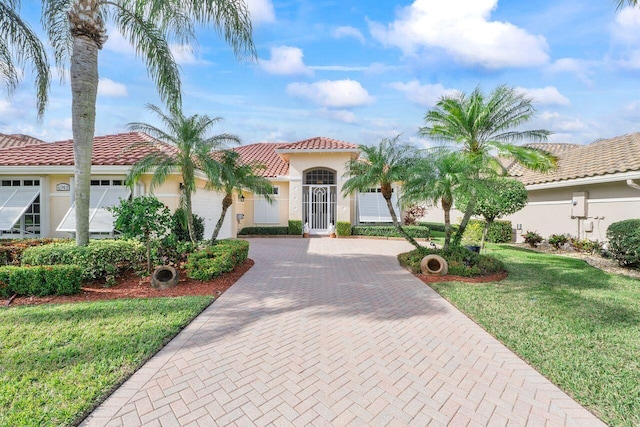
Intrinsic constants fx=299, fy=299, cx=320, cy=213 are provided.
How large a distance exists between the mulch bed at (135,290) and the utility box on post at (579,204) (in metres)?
15.8

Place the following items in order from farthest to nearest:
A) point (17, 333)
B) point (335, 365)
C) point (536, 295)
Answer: point (536, 295), point (17, 333), point (335, 365)

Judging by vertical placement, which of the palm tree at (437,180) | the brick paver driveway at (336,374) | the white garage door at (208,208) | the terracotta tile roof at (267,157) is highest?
the terracotta tile roof at (267,157)

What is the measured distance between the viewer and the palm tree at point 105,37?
8.60 meters

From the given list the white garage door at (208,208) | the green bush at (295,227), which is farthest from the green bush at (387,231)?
the white garage door at (208,208)

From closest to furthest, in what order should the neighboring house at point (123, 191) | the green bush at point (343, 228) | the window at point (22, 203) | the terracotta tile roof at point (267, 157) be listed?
the neighboring house at point (123, 191) < the window at point (22, 203) < the green bush at point (343, 228) < the terracotta tile roof at point (267, 157)

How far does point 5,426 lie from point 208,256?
631 cm

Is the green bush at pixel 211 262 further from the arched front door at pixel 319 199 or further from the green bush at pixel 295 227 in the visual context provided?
the arched front door at pixel 319 199

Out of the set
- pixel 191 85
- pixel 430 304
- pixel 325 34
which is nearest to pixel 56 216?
pixel 191 85

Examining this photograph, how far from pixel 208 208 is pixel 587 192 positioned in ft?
61.3

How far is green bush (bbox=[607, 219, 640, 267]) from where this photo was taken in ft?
32.6

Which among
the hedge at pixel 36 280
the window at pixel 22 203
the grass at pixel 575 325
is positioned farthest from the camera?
the window at pixel 22 203

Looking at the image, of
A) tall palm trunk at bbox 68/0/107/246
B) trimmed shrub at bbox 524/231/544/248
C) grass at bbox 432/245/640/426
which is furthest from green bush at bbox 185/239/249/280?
trimmed shrub at bbox 524/231/544/248

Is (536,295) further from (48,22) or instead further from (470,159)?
(48,22)

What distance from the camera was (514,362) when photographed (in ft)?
14.3
